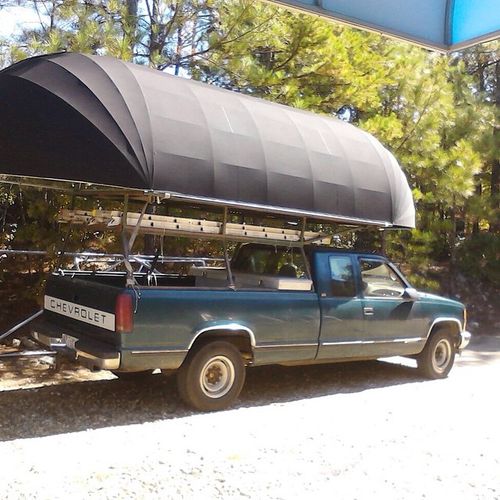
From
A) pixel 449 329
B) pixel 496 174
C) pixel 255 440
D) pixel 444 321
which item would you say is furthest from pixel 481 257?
pixel 255 440

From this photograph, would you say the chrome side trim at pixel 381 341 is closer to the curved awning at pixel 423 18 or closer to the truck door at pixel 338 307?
the truck door at pixel 338 307

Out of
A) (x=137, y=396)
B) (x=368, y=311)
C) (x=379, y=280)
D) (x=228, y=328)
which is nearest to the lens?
(x=228, y=328)

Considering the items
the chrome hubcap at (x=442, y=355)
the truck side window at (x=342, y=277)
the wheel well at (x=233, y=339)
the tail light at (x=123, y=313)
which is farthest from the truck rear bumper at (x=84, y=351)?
the chrome hubcap at (x=442, y=355)

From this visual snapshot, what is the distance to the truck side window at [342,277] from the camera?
289 inches

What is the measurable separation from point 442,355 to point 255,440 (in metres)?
4.09

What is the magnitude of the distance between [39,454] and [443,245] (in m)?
13.2

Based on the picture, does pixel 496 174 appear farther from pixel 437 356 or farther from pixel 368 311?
pixel 368 311

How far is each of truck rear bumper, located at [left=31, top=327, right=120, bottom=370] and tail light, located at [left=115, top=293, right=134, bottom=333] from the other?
9.2 inches

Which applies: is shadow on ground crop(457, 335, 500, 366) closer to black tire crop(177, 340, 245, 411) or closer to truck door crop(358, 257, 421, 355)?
truck door crop(358, 257, 421, 355)

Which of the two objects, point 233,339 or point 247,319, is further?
point 233,339

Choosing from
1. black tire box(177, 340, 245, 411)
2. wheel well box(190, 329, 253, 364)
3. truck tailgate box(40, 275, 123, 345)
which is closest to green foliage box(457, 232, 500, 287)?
wheel well box(190, 329, 253, 364)

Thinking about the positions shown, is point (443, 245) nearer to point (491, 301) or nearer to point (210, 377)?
point (491, 301)

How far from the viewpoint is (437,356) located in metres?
8.56

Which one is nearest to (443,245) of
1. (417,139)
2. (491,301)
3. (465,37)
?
(491,301)
